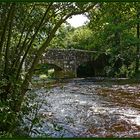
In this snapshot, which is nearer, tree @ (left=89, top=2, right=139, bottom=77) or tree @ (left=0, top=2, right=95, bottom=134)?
tree @ (left=0, top=2, right=95, bottom=134)

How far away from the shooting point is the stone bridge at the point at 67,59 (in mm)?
28078

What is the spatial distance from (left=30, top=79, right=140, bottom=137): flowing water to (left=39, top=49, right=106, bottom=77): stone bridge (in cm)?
1179

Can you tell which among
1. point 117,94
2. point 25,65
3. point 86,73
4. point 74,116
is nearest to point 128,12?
point 25,65

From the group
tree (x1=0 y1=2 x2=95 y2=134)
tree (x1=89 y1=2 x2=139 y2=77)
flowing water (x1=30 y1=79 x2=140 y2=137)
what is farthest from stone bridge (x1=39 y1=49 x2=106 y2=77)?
tree (x1=0 y1=2 x2=95 y2=134)

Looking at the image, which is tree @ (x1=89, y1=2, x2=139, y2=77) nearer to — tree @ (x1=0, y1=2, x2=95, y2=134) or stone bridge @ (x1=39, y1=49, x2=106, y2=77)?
stone bridge @ (x1=39, y1=49, x2=106, y2=77)

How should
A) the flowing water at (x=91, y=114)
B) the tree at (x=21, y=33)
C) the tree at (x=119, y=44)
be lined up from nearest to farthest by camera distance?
the tree at (x=21, y=33), the flowing water at (x=91, y=114), the tree at (x=119, y=44)

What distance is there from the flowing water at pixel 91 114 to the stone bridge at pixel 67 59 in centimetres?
1179

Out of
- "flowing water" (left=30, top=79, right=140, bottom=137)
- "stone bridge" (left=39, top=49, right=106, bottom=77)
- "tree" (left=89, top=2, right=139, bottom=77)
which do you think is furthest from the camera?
"stone bridge" (left=39, top=49, right=106, bottom=77)

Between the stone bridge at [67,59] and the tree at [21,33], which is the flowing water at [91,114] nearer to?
the tree at [21,33]

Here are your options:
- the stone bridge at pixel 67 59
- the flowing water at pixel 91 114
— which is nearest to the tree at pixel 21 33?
the flowing water at pixel 91 114

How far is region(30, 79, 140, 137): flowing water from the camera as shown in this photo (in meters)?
8.84

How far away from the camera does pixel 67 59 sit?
29438 mm

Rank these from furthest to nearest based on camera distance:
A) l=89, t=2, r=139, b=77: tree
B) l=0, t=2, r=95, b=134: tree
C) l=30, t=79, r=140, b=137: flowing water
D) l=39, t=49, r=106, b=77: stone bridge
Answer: l=39, t=49, r=106, b=77: stone bridge < l=89, t=2, r=139, b=77: tree < l=30, t=79, r=140, b=137: flowing water < l=0, t=2, r=95, b=134: tree

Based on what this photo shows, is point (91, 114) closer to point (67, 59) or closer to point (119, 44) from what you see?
point (119, 44)
